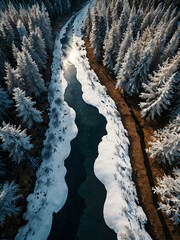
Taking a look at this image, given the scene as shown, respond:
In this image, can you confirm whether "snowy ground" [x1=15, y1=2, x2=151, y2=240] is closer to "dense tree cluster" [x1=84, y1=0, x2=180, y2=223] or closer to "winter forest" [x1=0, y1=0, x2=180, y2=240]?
"winter forest" [x1=0, y1=0, x2=180, y2=240]

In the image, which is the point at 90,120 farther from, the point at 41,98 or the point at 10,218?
the point at 10,218

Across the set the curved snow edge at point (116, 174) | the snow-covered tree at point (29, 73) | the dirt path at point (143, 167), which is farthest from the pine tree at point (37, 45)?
the dirt path at point (143, 167)

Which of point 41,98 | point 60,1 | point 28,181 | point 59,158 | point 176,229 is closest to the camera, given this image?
point 176,229

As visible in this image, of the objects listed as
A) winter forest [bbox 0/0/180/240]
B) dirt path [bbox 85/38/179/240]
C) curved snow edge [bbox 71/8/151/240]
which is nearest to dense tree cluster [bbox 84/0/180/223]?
winter forest [bbox 0/0/180/240]

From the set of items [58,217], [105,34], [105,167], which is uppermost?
[105,34]

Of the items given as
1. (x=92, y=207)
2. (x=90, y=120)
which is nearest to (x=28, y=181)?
(x=92, y=207)

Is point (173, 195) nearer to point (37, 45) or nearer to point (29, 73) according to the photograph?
point (29, 73)

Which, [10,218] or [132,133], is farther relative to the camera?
[132,133]
